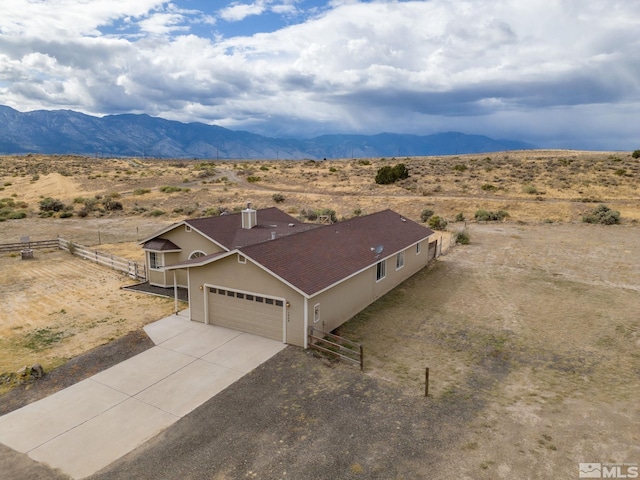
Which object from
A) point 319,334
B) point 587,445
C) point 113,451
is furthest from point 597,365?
point 113,451

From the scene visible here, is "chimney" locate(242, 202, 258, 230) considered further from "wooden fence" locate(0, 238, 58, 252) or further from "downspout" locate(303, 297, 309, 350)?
"wooden fence" locate(0, 238, 58, 252)

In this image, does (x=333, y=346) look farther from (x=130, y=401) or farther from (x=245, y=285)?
(x=130, y=401)

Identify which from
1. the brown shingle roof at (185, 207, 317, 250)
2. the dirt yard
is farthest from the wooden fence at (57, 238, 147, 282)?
the brown shingle roof at (185, 207, 317, 250)

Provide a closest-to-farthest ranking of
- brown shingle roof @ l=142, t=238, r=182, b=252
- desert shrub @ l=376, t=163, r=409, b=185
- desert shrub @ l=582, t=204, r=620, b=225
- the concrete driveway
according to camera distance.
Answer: the concrete driveway < brown shingle roof @ l=142, t=238, r=182, b=252 < desert shrub @ l=582, t=204, r=620, b=225 < desert shrub @ l=376, t=163, r=409, b=185

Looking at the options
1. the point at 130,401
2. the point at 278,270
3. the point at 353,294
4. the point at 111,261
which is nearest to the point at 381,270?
the point at 353,294

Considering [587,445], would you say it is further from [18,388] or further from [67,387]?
[18,388]
